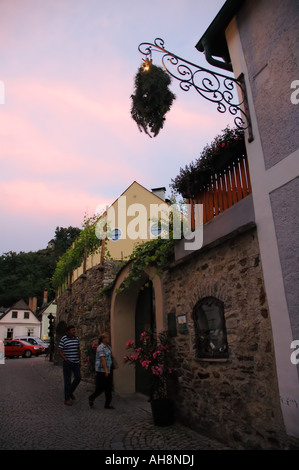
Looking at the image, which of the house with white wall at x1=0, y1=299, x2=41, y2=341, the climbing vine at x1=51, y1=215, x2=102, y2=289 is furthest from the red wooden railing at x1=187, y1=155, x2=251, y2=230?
the house with white wall at x1=0, y1=299, x2=41, y2=341

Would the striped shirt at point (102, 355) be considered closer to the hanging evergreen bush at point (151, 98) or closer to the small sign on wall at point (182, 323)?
the small sign on wall at point (182, 323)

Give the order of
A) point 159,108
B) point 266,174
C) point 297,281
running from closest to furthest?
1. point 297,281
2. point 266,174
3. point 159,108

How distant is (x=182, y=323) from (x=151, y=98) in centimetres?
360

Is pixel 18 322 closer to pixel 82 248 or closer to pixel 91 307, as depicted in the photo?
pixel 82 248

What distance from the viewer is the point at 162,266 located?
613cm

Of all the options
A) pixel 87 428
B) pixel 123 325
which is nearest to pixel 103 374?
pixel 87 428

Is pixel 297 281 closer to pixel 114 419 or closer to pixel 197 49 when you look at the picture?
pixel 114 419

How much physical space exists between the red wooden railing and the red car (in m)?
22.4

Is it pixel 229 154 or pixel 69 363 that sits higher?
pixel 229 154

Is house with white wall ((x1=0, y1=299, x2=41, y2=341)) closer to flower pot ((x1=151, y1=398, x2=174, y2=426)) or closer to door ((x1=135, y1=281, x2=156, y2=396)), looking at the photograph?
door ((x1=135, y1=281, x2=156, y2=396))

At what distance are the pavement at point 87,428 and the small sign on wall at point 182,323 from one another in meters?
1.45

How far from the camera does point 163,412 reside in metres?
5.14
